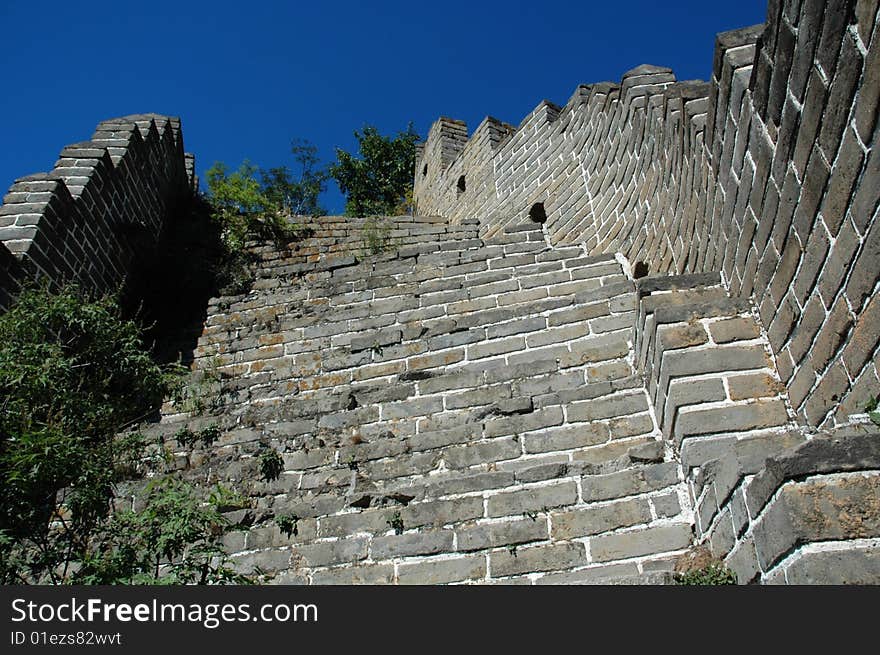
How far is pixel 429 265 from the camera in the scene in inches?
253

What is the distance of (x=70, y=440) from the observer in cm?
356

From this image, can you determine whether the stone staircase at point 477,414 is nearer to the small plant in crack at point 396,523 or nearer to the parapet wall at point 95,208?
the small plant in crack at point 396,523

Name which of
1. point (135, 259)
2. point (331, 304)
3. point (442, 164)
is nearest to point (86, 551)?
point (331, 304)

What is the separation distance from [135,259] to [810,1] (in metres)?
6.77

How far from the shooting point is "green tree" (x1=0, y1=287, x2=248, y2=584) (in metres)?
3.17

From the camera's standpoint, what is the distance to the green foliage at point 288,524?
12.5 feet

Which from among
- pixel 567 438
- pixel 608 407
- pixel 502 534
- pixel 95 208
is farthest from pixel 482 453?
pixel 95 208

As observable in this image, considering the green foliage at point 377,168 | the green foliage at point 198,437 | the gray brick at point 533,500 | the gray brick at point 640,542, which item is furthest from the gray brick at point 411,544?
the green foliage at point 377,168

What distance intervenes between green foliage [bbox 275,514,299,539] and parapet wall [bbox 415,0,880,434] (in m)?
2.62

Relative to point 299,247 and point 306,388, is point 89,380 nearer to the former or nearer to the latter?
point 306,388

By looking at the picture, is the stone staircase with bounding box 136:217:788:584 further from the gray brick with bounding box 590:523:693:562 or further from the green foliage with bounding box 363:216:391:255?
the green foliage with bounding box 363:216:391:255

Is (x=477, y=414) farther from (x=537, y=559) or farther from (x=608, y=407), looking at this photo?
(x=537, y=559)

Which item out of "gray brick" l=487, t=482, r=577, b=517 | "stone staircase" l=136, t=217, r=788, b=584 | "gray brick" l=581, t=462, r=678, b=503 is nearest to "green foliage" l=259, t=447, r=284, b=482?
"stone staircase" l=136, t=217, r=788, b=584

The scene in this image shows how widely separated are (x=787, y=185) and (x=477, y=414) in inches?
86.4
